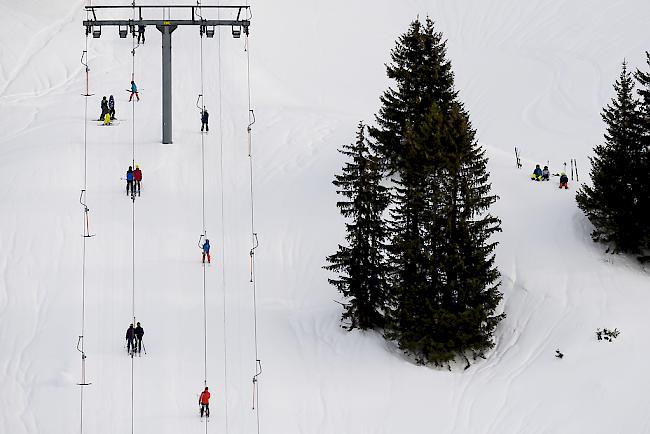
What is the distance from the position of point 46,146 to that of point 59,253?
8.56 m

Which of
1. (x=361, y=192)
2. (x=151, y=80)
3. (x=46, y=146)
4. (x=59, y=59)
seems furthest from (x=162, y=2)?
(x=361, y=192)

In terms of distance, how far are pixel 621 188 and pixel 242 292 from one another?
40.9 ft

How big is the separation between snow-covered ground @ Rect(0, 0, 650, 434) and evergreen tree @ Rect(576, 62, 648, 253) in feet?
2.42

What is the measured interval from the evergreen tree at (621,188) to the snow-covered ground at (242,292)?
74 centimetres

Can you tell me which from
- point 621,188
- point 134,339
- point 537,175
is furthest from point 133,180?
point 621,188

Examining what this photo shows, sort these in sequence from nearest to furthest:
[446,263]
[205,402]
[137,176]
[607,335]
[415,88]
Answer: [205,402] < [607,335] < [446,263] < [415,88] < [137,176]

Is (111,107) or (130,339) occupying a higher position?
(111,107)

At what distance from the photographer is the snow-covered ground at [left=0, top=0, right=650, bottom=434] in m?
28.3

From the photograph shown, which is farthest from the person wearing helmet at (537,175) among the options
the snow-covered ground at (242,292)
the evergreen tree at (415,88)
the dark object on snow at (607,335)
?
the dark object on snow at (607,335)

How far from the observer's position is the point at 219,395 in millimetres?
29000

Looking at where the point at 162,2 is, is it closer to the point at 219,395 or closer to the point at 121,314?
the point at 121,314

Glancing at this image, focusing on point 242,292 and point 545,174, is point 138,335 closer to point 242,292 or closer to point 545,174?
point 242,292

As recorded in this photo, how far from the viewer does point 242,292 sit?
33.9 meters

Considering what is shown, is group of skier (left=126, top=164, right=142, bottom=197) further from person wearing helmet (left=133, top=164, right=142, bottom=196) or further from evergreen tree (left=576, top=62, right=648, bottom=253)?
evergreen tree (left=576, top=62, right=648, bottom=253)
